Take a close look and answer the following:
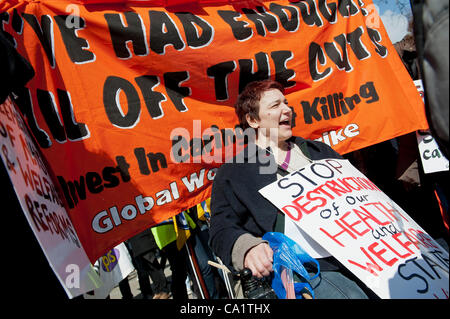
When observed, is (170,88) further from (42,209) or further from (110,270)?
(110,270)

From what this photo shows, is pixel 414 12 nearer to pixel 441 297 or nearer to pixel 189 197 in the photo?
pixel 441 297

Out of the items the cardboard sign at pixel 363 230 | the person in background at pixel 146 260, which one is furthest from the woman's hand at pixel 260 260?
the person in background at pixel 146 260

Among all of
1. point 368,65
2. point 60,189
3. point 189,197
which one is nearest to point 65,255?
point 60,189

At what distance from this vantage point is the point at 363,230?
4.68ft

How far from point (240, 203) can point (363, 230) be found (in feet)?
2.04

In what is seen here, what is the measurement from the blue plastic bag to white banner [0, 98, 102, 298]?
80 centimetres

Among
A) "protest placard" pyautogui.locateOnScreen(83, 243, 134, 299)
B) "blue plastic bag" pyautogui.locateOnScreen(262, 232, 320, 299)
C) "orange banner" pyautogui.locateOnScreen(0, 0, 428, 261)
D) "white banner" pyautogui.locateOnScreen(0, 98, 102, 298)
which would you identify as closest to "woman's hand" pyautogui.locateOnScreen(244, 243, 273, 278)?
"blue plastic bag" pyautogui.locateOnScreen(262, 232, 320, 299)

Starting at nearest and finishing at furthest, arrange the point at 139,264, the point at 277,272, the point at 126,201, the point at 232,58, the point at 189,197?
the point at 277,272 → the point at 126,201 → the point at 189,197 → the point at 232,58 → the point at 139,264

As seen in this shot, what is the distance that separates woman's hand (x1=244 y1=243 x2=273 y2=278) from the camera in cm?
139

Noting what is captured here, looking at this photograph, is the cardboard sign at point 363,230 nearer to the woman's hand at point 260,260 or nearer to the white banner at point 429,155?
the woman's hand at point 260,260

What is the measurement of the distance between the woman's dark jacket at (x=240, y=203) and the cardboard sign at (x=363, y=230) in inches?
3.7

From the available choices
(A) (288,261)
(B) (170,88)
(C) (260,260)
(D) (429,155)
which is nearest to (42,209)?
(C) (260,260)

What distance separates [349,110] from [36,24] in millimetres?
2279

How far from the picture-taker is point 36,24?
180 centimetres
